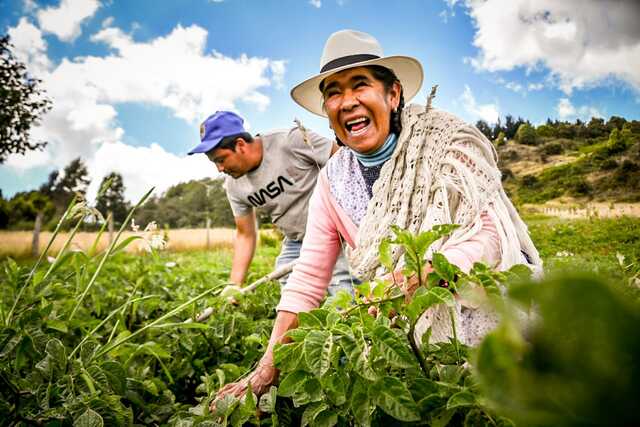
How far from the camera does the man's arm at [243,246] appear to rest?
300 cm

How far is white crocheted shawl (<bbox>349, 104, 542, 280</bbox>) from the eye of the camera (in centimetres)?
129

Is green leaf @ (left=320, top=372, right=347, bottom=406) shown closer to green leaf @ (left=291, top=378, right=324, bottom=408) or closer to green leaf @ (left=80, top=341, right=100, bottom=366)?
green leaf @ (left=291, top=378, right=324, bottom=408)

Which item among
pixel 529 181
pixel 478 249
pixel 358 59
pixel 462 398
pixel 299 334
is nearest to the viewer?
pixel 462 398

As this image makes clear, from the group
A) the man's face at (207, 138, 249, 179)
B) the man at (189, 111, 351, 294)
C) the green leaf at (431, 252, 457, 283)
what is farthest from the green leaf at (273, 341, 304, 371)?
the man's face at (207, 138, 249, 179)

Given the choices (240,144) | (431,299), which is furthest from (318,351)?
(240,144)

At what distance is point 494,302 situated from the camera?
15 centimetres

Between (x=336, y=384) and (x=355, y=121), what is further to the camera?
(x=355, y=121)

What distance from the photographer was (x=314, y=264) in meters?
1.62

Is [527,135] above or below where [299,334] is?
above

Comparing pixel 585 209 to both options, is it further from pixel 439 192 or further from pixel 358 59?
pixel 358 59

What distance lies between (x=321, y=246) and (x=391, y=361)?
1.14 meters

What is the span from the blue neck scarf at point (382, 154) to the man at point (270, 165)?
122 centimetres

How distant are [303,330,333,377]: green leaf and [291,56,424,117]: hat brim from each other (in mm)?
1271

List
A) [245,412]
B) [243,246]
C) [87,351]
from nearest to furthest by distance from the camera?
[245,412]
[87,351]
[243,246]
